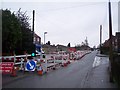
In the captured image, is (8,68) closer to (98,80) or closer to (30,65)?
(30,65)

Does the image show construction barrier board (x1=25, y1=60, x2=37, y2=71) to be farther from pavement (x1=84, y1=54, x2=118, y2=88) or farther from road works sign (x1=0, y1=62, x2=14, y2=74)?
pavement (x1=84, y1=54, x2=118, y2=88)

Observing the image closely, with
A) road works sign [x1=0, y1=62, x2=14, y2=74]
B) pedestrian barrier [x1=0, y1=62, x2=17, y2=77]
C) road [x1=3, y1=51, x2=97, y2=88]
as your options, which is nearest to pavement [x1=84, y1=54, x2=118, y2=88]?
road [x1=3, y1=51, x2=97, y2=88]

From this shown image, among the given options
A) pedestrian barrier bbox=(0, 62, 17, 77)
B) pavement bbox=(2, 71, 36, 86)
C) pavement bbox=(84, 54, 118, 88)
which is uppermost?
pedestrian barrier bbox=(0, 62, 17, 77)

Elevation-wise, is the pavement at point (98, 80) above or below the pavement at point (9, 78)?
below

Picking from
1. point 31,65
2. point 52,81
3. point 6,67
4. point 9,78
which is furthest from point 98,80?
point 6,67

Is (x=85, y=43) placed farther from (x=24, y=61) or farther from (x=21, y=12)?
(x=24, y=61)

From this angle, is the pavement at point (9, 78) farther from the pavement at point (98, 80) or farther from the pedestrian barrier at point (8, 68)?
the pavement at point (98, 80)

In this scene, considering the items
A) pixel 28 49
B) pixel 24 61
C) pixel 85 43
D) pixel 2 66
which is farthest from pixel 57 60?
pixel 85 43

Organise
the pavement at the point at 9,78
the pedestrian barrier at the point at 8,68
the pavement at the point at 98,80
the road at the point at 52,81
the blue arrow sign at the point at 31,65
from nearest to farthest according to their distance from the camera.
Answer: the road at the point at 52,81, the pavement at the point at 98,80, the pavement at the point at 9,78, the pedestrian barrier at the point at 8,68, the blue arrow sign at the point at 31,65

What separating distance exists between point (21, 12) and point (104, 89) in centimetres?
2750

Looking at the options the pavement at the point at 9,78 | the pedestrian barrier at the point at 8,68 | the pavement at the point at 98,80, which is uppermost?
the pedestrian barrier at the point at 8,68

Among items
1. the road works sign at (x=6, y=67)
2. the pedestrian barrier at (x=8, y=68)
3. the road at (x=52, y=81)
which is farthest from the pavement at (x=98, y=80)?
the road works sign at (x=6, y=67)

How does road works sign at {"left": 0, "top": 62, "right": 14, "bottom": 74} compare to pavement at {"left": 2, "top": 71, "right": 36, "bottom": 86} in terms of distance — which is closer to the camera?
pavement at {"left": 2, "top": 71, "right": 36, "bottom": 86}

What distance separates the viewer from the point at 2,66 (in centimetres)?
1733
